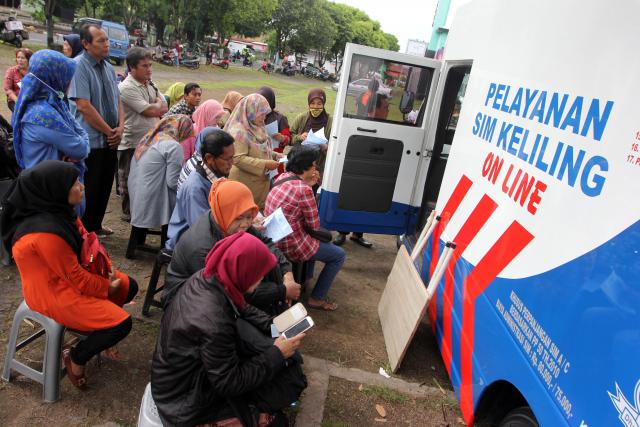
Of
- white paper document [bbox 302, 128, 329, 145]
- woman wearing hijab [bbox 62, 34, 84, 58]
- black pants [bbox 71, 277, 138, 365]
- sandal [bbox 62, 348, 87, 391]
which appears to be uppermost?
woman wearing hijab [bbox 62, 34, 84, 58]

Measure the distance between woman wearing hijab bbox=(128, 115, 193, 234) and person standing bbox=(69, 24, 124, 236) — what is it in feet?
1.40

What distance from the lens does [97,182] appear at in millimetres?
4211

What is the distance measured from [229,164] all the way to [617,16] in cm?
245

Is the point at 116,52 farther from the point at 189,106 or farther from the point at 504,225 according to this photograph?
the point at 504,225

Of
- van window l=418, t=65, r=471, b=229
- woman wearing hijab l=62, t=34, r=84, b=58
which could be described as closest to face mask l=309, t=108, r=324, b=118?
van window l=418, t=65, r=471, b=229

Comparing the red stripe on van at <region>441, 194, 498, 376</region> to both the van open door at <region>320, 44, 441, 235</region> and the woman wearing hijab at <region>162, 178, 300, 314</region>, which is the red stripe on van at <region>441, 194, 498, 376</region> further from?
the van open door at <region>320, 44, 441, 235</region>

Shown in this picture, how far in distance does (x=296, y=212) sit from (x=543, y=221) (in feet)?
6.12

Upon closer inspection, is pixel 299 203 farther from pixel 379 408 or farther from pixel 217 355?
pixel 217 355

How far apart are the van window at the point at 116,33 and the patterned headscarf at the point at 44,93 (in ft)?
68.9

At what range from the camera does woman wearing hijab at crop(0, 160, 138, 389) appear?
2.27m

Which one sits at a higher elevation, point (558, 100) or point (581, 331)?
point (558, 100)

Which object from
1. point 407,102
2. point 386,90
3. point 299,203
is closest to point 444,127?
point 407,102

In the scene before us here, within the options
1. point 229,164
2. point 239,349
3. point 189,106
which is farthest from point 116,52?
point 239,349

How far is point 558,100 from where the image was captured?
213cm
